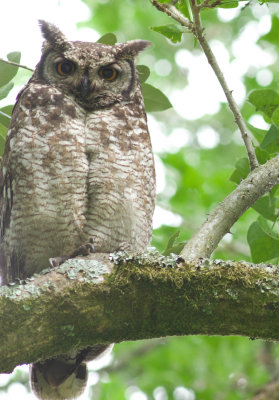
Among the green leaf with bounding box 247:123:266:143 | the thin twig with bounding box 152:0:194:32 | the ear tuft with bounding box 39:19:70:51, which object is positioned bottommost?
the green leaf with bounding box 247:123:266:143

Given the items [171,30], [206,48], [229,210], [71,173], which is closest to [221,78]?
[206,48]

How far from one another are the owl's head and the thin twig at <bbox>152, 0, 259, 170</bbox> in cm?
81

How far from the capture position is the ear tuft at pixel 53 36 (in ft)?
10.8

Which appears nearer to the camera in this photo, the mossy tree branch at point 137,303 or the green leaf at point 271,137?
the mossy tree branch at point 137,303

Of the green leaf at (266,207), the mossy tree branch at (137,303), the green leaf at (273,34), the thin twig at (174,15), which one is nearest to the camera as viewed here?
the mossy tree branch at (137,303)

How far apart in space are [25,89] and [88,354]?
1522 mm

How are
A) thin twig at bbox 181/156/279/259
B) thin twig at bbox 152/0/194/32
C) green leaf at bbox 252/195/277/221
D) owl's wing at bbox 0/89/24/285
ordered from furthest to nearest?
owl's wing at bbox 0/89/24/285 → green leaf at bbox 252/195/277/221 → thin twig at bbox 152/0/194/32 → thin twig at bbox 181/156/279/259

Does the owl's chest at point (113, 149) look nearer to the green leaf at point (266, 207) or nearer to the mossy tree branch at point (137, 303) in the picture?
the green leaf at point (266, 207)

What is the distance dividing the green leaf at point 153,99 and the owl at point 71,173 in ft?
0.31

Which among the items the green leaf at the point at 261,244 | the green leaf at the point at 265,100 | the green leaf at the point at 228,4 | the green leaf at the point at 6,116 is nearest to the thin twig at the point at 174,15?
the green leaf at the point at 228,4

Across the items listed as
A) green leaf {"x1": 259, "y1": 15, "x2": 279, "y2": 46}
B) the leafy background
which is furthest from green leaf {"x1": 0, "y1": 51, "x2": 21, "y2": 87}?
green leaf {"x1": 259, "y1": 15, "x2": 279, "y2": 46}

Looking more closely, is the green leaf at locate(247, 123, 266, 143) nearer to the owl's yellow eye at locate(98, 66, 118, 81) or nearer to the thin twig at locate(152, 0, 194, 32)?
the thin twig at locate(152, 0, 194, 32)

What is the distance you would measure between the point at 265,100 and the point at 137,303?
1.23 metres

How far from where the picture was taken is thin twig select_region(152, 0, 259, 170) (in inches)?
93.3
